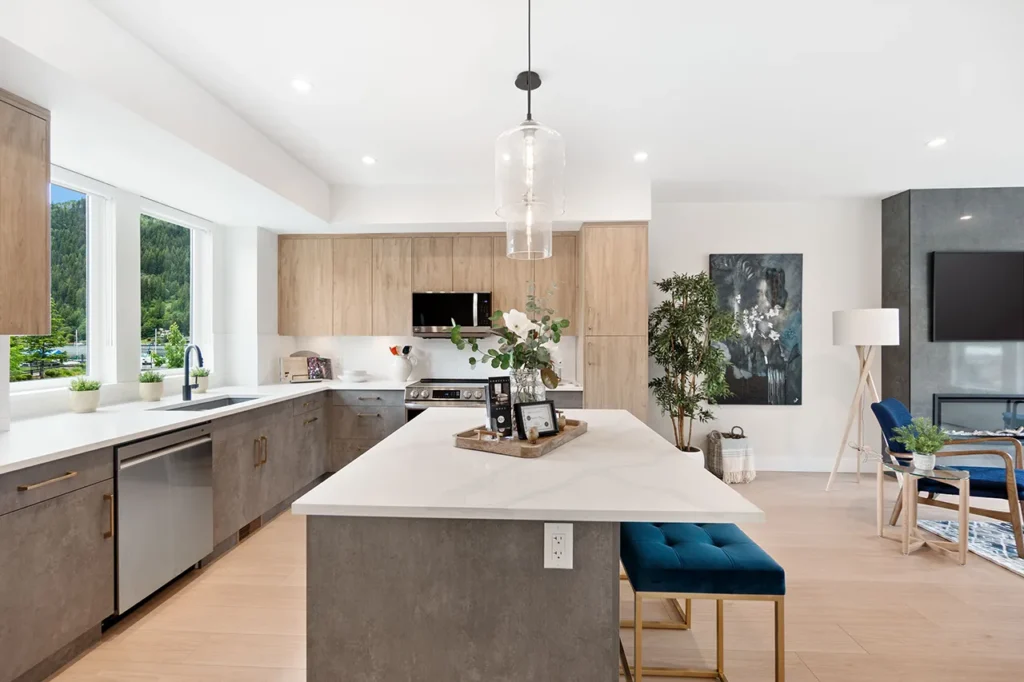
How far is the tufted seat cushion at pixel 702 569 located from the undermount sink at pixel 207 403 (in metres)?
2.98

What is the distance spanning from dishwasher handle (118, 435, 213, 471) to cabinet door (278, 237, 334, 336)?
2.16m

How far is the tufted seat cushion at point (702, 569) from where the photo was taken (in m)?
1.63

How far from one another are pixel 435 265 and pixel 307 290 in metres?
1.29

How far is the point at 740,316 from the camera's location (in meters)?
5.07

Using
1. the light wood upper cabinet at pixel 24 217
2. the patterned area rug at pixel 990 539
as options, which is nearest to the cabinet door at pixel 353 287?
the light wood upper cabinet at pixel 24 217

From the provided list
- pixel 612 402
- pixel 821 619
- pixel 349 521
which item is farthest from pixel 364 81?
pixel 821 619

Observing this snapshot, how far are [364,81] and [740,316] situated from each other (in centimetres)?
402

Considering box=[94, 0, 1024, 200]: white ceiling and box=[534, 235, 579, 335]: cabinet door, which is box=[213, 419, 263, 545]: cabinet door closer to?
box=[94, 0, 1024, 200]: white ceiling

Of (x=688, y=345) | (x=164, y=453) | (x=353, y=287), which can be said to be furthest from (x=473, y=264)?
(x=164, y=453)

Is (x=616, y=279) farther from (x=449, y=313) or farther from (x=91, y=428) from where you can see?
(x=91, y=428)

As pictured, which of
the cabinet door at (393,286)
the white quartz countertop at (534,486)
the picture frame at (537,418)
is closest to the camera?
the white quartz countertop at (534,486)

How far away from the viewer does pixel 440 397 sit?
4586 millimetres

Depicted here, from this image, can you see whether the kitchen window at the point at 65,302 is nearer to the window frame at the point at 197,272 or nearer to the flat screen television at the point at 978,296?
the window frame at the point at 197,272

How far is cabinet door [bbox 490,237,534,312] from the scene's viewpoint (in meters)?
4.88
